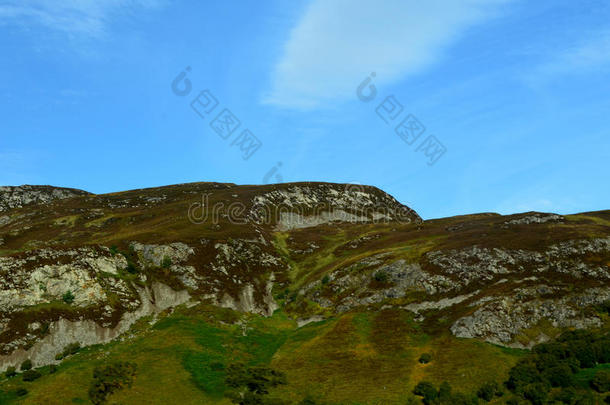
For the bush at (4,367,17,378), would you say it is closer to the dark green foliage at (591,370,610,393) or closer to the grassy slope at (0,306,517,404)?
the grassy slope at (0,306,517,404)

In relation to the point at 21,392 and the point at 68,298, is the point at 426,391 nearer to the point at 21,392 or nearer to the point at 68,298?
the point at 21,392

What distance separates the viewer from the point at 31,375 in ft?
176

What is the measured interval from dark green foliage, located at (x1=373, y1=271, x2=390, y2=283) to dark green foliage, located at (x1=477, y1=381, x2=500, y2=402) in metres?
33.9

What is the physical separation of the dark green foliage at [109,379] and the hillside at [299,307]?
37.4 inches

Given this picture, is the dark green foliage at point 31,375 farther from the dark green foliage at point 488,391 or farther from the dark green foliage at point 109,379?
the dark green foliage at point 488,391

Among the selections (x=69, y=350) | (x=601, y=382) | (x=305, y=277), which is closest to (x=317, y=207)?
(x=305, y=277)

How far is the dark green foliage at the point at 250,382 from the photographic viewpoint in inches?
1910

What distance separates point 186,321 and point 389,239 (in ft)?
193

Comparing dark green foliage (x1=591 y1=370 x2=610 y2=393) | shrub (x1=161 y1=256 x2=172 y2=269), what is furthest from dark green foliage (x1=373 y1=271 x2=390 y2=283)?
shrub (x1=161 y1=256 x2=172 y2=269)

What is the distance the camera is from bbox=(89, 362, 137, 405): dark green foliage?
156 feet

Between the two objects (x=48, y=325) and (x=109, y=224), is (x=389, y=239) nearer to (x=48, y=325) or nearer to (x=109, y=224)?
(x=48, y=325)

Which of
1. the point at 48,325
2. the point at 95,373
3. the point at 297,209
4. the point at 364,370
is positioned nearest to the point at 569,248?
the point at 364,370

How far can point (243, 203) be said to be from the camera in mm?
153375

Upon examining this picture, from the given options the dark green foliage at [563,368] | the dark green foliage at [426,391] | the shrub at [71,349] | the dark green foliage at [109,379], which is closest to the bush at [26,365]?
the shrub at [71,349]
